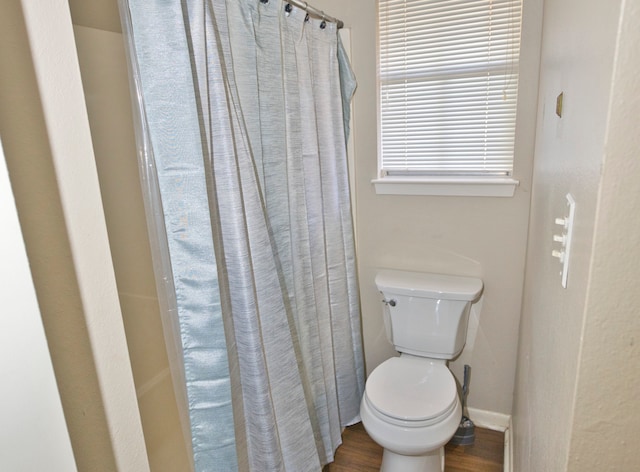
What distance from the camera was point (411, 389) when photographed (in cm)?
171

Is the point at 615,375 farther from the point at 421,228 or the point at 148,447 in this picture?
the point at 421,228

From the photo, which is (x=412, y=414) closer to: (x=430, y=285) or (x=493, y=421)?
(x=430, y=285)

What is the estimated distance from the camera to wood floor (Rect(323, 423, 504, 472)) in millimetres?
1856

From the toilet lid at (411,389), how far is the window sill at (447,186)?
79 cm

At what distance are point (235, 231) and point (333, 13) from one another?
4.21ft

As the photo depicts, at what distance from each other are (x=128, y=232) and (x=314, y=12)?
1166mm

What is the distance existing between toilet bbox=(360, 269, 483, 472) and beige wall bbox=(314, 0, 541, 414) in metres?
0.11

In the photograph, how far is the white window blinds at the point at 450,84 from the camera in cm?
170

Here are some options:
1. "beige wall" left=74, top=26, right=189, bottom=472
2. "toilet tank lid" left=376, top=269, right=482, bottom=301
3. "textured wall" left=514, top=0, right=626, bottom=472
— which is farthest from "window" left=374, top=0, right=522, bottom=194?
"beige wall" left=74, top=26, right=189, bottom=472

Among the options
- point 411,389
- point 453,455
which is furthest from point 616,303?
point 453,455

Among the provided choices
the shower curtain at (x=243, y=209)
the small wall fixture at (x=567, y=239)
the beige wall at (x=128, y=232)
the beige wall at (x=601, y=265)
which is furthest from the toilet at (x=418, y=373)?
the small wall fixture at (x=567, y=239)

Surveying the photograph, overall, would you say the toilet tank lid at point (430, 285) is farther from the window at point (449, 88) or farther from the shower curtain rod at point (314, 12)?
the shower curtain rod at point (314, 12)

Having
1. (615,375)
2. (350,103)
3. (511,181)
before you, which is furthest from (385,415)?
(350,103)

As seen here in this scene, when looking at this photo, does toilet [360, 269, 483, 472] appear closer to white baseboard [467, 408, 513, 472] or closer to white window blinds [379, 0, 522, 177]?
white baseboard [467, 408, 513, 472]
